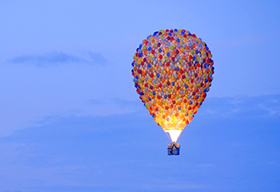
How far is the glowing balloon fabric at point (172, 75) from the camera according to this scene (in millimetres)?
41406

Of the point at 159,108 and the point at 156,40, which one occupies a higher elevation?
the point at 156,40

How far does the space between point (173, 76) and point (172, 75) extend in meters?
0.07

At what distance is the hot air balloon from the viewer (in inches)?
1630

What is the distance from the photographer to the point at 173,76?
41.3 meters

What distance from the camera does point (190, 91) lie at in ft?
137

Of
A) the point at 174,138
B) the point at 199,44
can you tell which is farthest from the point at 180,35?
the point at 174,138

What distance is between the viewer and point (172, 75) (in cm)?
4131

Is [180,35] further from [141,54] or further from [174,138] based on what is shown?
[174,138]

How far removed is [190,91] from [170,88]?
3.17ft

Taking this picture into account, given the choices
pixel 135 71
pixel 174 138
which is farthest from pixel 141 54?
pixel 174 138

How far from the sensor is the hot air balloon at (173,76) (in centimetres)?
4141

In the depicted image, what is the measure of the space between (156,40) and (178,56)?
4.60ft

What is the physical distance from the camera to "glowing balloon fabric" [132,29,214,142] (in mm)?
41406

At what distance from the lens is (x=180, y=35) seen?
42.2 meters
